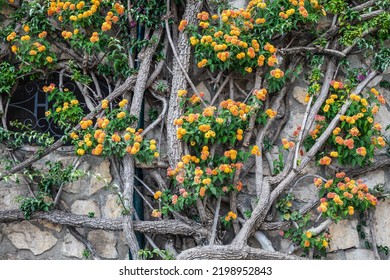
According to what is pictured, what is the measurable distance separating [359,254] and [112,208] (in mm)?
1445

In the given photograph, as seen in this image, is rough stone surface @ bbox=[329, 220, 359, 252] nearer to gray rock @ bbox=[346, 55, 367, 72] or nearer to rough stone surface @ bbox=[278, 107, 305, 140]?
rough stone surface @ bbox=[278, 107, 305, 140]

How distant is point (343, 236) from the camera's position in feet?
9.21

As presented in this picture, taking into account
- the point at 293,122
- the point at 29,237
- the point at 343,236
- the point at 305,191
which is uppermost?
the point at 293,122

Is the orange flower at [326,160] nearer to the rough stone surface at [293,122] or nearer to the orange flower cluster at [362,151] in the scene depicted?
the orange flower cluster at [362,151]

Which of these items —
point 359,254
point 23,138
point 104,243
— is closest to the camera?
point 359,254

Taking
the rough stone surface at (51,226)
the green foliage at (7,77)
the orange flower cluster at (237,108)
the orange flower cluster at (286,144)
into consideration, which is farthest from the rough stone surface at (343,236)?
the green foliage at (7,77)

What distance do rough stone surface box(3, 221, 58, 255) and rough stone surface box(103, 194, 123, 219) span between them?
341 millimetres

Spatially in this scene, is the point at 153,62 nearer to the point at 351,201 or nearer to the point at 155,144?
the point at 155,144

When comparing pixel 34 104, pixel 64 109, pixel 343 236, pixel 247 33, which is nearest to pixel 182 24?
pixel 247 33

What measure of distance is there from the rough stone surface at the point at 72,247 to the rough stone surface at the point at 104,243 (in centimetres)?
8

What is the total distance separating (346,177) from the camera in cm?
276

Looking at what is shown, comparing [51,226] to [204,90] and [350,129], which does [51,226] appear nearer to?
[204,90]

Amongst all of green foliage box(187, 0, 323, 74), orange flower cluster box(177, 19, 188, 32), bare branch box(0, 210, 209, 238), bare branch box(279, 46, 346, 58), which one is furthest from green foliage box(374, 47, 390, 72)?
bare branch box(0, 210, 209, 238)

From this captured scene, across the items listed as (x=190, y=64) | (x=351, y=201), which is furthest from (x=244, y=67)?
(x=351, y=201)
